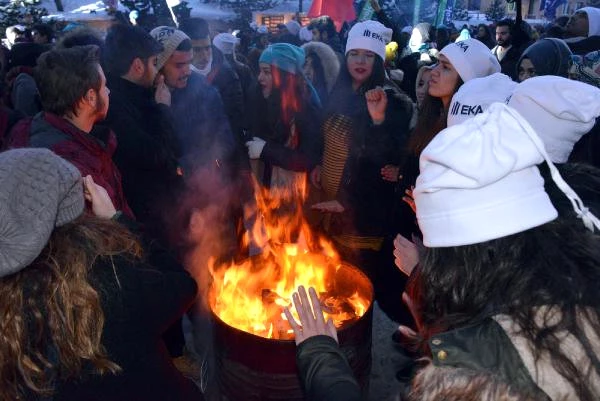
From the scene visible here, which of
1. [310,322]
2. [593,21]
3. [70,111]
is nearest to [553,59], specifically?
[593,21]

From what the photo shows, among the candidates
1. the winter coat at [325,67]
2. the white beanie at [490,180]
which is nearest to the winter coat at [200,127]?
the winter coat at [325,67]

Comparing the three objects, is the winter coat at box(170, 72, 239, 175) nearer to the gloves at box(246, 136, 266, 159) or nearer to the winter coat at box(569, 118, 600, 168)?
the gloves at box(246, 136, 266, 159)

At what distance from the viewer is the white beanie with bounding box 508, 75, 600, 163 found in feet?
7.82

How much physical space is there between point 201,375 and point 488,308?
3.10 m

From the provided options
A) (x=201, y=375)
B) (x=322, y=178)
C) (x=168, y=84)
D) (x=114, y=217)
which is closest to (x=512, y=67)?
(x=322, y=178)

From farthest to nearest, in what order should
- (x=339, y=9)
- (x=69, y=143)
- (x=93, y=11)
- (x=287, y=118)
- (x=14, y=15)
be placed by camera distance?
(x=93, y=11), (x=14, y=15), (x=339, y=9), (x=287, y=118), (x=69, y=143)

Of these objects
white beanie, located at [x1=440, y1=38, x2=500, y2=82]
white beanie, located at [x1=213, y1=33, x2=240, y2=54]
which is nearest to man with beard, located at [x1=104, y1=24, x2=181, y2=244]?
white beanie, located at [x1=440, y1=38, x2=500, y2=82]

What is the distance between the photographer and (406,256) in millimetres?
2596

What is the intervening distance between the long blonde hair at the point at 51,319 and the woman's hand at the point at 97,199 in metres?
0.68

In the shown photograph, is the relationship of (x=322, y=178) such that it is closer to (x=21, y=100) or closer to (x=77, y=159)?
(x=77, y=159)

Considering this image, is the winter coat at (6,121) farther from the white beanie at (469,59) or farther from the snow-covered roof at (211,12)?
the snow-covered roof at (211,12)

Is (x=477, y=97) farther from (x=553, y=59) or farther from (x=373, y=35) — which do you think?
(x=553, y=59)

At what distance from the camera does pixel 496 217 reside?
1.38 metres

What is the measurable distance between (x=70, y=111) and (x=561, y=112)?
8.84ft
